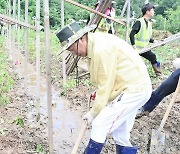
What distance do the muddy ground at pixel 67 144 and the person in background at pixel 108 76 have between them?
991 millimetres

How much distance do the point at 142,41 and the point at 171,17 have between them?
49.6 ft

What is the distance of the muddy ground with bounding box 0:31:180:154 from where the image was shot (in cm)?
429

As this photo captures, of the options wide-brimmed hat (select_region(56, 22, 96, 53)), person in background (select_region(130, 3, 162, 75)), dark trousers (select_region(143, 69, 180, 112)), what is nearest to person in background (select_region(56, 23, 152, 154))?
wide-brimmed hat (select_region(56, 22, 96, 53))

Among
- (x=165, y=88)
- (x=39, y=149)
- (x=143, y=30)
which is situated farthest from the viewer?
(x=143, y=30)

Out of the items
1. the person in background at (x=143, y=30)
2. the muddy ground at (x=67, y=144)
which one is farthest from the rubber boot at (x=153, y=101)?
the person in background at (x=143, y=30)

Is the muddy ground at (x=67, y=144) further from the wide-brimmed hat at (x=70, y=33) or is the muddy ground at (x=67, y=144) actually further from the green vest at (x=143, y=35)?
the wide-brimmed hat at (x=70, y=33)

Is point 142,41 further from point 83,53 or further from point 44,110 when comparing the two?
point 83,53

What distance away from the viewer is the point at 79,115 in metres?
5.97

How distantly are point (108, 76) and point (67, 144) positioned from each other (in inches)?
70.6

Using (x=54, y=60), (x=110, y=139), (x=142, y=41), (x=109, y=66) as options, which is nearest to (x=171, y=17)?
(x=54, y=60)

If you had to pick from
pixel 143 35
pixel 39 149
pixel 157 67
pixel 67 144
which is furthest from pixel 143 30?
pixel 39 149

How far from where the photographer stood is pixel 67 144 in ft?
15.8

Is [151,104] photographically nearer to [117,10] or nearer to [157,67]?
[157,67]

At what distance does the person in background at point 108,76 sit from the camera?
129 inches
